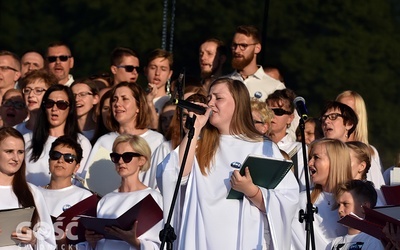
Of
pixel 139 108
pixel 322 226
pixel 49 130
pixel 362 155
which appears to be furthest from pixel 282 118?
pixel 49 130

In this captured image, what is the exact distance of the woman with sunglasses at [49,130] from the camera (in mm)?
Result: 14398

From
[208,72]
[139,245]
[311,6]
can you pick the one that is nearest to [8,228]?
[139,245]

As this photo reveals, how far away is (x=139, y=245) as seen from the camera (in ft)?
41.9

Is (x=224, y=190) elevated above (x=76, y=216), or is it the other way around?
(x=224, y=190)

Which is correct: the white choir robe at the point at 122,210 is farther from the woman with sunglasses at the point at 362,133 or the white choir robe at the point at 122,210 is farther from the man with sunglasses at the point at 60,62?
the man with sunglasses at the point at 60,62

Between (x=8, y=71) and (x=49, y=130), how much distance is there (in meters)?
2.24

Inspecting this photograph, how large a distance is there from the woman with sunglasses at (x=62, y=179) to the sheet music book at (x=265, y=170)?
2.39 metres

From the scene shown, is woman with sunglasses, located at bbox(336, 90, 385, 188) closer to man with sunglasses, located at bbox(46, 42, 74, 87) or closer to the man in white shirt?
man with sunglasses, located at bbox(46, 42, 74, 87)

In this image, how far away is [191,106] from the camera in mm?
11312

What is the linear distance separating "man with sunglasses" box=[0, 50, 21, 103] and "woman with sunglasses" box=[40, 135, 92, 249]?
2.94 m

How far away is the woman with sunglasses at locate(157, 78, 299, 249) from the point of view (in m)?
11.8

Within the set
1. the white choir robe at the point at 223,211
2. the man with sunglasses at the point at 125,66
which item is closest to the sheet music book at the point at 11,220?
the white choir robe at the point at 223,211

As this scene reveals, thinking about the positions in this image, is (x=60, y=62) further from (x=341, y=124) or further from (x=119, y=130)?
(x=341, y=124)

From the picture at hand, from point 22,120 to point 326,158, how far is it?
13.5 feet
